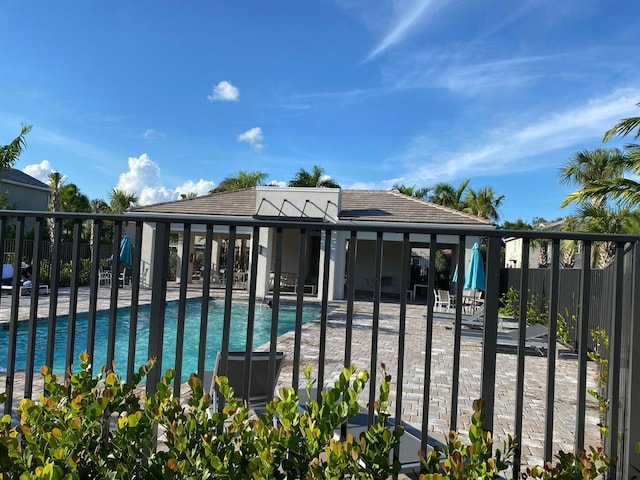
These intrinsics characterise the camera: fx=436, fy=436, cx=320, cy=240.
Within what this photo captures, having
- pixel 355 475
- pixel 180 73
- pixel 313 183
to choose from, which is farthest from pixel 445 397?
pixel 313 183

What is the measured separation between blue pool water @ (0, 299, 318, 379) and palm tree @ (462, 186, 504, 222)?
1975cm

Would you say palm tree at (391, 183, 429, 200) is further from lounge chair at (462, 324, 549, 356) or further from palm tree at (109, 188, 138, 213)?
lounge chair at (462, 324, 549, 356)

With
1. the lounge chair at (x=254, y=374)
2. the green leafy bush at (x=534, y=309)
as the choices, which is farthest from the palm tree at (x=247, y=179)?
the lounge chair at (x=254, y=374)

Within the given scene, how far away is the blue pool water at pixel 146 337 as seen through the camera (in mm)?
9692

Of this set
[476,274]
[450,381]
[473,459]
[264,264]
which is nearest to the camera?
[473,459]

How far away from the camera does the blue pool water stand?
969cm

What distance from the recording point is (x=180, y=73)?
64.3ft

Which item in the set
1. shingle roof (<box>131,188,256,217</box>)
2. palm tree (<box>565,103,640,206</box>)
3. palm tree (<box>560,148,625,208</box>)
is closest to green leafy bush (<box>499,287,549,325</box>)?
palm tree (<box>565,103,640,206</box>)

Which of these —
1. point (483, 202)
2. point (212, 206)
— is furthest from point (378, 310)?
point (483, 202)

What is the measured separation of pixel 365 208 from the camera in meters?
22.7

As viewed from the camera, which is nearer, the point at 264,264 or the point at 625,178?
the point at 625,178

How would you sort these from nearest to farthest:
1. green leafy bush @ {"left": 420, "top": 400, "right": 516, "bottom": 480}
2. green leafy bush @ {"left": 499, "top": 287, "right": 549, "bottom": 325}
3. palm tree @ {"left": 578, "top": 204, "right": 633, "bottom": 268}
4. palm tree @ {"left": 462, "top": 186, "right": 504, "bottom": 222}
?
green leafy bush @ {"left": 420, "top": 400, "right": 516, "bottom": 480}
green leafy bush @ {"left": 499, "top": 287, "right": 549, "bottom": 325}
palm tree @ {"left": 578, "top": 204, "right": 633, "bottom": 268}
palm tree @ {"left": 462, "top": 186, "right": 504, "bottom": 222}

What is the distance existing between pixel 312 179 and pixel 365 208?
1077 centimetres

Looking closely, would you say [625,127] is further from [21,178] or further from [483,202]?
[21,178]
